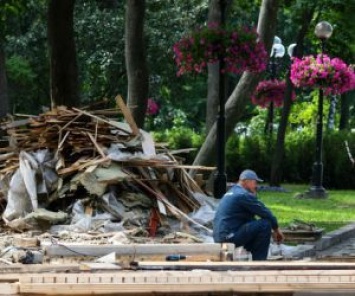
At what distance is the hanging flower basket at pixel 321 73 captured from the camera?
89.3 feet

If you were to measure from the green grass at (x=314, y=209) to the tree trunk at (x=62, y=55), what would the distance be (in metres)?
4.38

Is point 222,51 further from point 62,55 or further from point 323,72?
point 323,72

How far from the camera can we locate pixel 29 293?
6023 millimetres

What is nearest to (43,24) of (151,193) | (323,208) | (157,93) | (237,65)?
(157,93)

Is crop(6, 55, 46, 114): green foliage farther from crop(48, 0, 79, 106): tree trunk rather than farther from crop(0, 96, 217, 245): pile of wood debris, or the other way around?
crop(0, 96, 217, 245): pile of wood debris

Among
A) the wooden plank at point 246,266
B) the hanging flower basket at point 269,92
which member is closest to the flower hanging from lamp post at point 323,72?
the hanging flower basket at point 269,92

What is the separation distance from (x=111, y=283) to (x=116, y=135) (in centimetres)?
1123

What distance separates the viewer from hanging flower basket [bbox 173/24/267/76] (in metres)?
18.6

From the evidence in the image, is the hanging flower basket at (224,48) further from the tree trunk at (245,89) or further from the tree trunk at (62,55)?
the tree trunk at (245,89)

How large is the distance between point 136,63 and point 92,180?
6264 mm

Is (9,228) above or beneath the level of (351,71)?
beneath

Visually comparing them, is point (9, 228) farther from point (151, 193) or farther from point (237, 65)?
point (237, 65)

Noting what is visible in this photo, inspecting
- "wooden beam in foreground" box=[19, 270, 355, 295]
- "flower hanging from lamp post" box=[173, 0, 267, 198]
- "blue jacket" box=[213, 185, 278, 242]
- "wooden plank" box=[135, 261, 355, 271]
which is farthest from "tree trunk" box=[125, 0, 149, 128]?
"wooden beam in foreground" box=[19, 270, 355, 295]

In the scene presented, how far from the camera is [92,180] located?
620 inches
